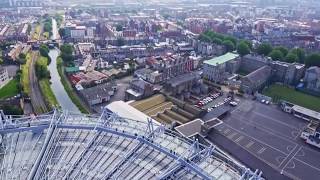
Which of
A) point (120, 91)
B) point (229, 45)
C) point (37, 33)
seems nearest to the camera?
point (120, 91)

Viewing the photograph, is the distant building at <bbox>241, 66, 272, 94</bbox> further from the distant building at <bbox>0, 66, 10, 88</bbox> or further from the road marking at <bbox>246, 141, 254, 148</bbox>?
the distant building at <bbox>0, 66, 10, 88</bbox>

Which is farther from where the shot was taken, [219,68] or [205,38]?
[205,38]

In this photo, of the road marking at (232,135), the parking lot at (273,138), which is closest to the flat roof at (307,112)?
the parking lot at (273,138)

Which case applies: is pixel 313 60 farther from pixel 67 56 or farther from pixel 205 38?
pixel 67 56

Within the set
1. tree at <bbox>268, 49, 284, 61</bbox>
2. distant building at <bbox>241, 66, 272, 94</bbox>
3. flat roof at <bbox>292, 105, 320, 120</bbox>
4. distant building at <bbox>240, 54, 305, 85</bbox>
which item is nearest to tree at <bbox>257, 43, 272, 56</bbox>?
tree at <bbox>268, 49, 284, 61</bbox>

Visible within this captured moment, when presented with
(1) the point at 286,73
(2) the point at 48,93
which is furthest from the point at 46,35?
(1) the point at 286,73

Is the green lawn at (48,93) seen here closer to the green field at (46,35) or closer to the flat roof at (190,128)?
the flat roof at (190,128)
